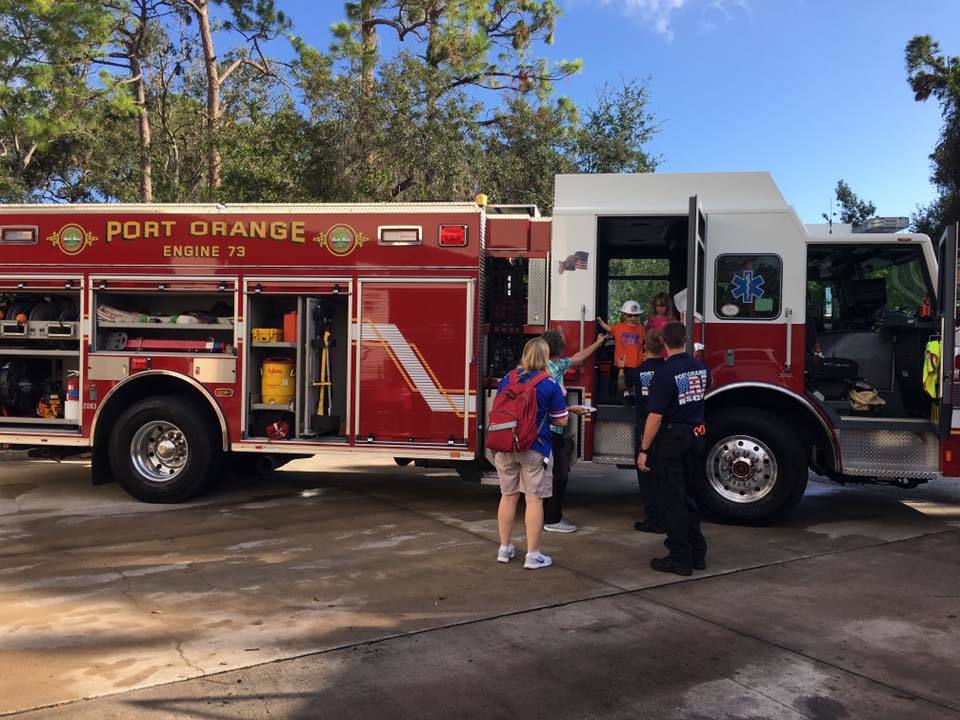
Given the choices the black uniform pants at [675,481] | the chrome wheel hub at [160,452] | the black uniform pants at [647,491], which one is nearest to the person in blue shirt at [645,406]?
the black uniform pants at [647,491]

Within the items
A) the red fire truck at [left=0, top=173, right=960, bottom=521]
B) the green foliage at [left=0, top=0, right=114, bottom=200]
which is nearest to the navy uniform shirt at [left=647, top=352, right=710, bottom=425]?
the red fire truck at [left=0, top=173, right=960, bottom=521]

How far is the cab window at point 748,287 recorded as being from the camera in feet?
22.5

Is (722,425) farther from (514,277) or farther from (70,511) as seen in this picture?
(70,511)

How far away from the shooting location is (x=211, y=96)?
1691 centimetres

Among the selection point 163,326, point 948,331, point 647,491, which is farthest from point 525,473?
point 163,326

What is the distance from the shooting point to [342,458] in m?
10.9

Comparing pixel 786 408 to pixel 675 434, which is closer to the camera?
pixel 675 434

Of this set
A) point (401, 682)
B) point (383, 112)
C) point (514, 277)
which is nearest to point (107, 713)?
point (401, 682)

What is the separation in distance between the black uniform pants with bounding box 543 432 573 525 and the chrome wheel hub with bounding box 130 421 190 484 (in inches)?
141

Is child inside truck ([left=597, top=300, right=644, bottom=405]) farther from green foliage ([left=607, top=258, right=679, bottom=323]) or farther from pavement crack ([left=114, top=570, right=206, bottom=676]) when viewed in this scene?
pavement crack ([left=114, top=570, right=206, bottom=676])

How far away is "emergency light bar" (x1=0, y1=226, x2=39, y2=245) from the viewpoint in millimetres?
7664

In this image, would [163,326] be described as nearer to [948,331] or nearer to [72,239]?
[72,239]

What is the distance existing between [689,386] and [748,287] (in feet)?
6.58

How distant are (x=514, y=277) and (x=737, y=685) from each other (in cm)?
440
